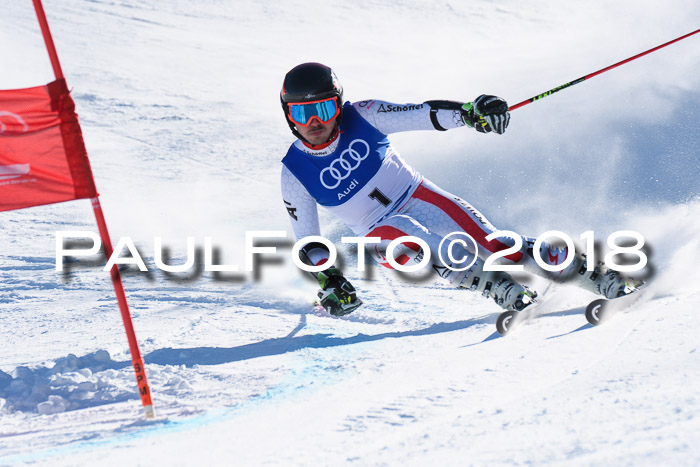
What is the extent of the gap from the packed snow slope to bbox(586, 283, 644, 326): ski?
8cm

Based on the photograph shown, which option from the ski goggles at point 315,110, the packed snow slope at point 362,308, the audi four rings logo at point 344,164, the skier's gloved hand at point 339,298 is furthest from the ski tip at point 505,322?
the ski goggles at point 315,110

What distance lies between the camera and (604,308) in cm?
460

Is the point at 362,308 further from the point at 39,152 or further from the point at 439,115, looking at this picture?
the point at 39,152

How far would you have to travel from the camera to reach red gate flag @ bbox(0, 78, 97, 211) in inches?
169

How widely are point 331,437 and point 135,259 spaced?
485cm

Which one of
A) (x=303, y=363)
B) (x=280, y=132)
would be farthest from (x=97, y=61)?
(x=303, y=363)

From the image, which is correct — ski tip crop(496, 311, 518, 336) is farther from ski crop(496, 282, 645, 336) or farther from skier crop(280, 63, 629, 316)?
skier crop(280, 63, 629, 316)

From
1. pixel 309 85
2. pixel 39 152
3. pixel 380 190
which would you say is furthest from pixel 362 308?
pixel 39 152

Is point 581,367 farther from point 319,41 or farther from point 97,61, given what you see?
point 319,41

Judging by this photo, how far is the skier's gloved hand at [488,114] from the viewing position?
443cm

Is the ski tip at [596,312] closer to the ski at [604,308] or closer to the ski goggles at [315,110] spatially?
the ski at [604,308]

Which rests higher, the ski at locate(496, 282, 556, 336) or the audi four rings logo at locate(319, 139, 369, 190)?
the audi four rings logo at locate(319, 139, 369, 190)

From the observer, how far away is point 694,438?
256cm

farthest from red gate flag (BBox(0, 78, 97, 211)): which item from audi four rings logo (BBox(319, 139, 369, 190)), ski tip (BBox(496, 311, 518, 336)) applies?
ski tip (BBox(496, 311, 518, 336))
